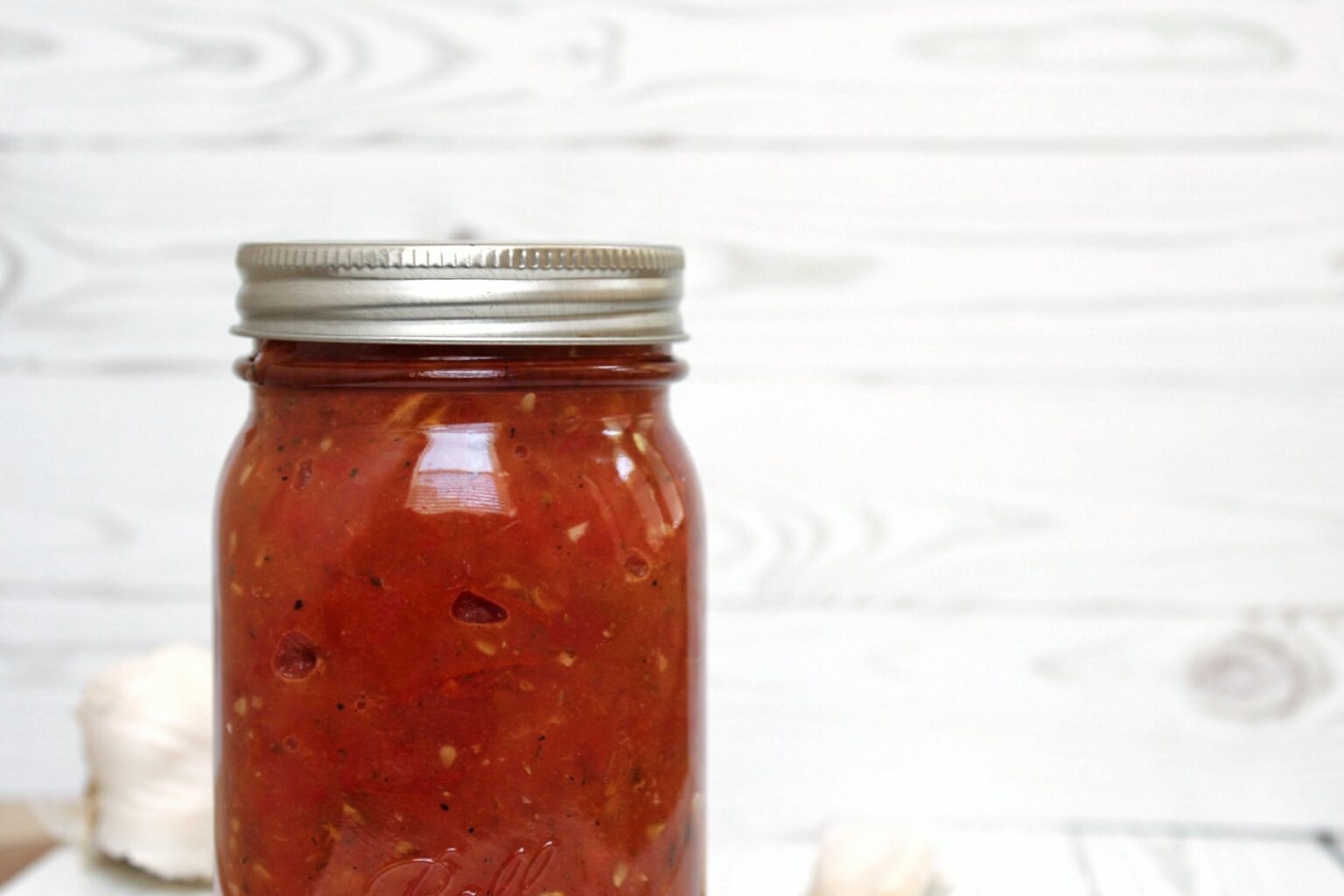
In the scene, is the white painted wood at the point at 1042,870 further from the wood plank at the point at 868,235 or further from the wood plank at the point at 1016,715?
the wood plank at the point at 868,235

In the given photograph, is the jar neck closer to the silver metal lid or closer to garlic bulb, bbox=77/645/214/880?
the silver metal lid

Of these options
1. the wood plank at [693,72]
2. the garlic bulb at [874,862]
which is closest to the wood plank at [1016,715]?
the garlic bulb at [874,862]

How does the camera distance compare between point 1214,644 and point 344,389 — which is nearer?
point 344,389

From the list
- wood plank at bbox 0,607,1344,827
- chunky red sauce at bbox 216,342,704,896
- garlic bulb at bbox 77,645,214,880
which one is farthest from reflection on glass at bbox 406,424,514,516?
wood plank at bbox 0,607,1344,827

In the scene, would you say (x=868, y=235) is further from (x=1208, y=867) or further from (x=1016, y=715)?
(x=1208, y=867)

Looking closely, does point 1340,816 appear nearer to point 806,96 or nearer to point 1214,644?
point 1214,644

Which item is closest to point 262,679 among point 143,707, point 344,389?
point 344,389
